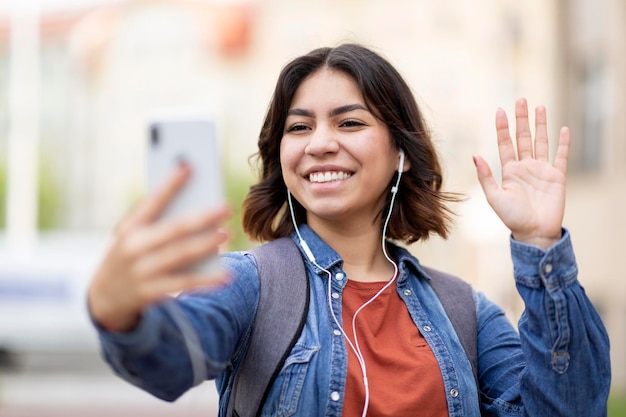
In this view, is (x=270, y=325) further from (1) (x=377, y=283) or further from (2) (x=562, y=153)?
(2) (x=562, y=153)

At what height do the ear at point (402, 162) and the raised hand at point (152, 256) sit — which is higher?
the ear at point (402, 162)

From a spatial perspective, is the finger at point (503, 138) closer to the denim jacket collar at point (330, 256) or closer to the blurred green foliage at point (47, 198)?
the denim jacket collar at point (330, 256)

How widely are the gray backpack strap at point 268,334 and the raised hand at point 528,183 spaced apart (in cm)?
52

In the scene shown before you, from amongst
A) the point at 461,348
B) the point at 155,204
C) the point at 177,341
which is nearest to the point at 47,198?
the point at 461,348

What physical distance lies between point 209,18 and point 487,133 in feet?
43.7

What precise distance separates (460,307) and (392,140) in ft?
1.56

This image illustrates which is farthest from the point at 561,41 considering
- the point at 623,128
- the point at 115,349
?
the point at 115,349

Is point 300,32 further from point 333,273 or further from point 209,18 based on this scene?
point 333,273

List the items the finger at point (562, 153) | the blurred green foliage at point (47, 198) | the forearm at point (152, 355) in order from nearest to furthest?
the forearm at point (152, 355), the finger at point (562, 153), the blurred green foliage at point (47, 198)

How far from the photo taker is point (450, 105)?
2686 centimetres

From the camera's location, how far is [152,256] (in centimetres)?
179

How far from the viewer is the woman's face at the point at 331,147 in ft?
8.57

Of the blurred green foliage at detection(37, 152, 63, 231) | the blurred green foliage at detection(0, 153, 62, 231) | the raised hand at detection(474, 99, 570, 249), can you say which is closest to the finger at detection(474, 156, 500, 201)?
the raised hand at detection(474, 99, 570, 249)

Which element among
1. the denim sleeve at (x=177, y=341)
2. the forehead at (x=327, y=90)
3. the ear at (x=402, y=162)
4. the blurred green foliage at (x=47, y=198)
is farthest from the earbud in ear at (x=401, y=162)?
the blurred green foliage at (x=47, y=198)
